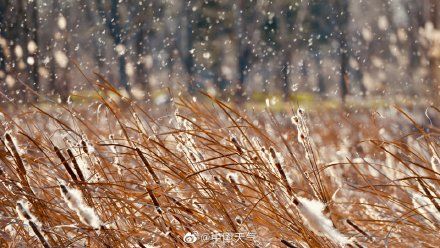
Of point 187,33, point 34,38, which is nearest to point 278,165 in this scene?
point 34,38

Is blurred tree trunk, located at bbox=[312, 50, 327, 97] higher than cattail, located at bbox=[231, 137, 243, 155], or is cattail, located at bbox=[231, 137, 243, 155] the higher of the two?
blurred tree trunk, located at bbox=[312, 50, 327, 97]

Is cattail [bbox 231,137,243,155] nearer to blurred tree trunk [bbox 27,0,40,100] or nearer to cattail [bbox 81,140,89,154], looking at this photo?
cattail [bbox 81,140,89,154]

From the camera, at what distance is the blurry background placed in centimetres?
1647

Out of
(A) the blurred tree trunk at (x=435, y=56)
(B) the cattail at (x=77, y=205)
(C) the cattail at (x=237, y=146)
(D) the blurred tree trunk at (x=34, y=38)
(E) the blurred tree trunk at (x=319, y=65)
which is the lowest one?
(B) the cattail at (x=77, y=205)

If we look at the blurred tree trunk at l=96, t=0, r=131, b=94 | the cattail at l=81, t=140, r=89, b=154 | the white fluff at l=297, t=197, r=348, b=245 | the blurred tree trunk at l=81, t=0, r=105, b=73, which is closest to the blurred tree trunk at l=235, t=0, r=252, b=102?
the blurred tree trunk at l=96, t=0, r=131, b=94

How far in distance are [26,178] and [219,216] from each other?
15.1 inches

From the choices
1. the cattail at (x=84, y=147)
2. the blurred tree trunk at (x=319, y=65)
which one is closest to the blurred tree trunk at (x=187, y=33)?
the blurred tree trunk at (x=319, y=65)

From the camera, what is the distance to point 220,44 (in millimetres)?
23219

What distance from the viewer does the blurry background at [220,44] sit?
648 inches

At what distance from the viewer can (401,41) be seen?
1616cm

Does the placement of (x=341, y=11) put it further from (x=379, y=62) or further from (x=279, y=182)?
(x=279, y=182)

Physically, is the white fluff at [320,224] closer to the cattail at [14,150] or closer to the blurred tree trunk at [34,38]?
the cattail at [14,150]

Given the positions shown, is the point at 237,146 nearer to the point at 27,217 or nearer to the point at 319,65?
the point at 27,217

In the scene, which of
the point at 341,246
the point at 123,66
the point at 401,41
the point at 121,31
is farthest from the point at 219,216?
the point at 121,31
